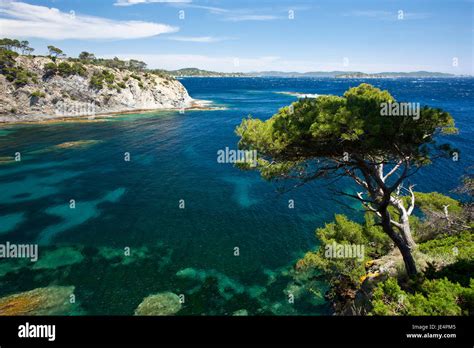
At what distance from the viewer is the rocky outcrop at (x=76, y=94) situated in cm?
8169

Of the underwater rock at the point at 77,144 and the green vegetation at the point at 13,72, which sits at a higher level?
the green vegetation at the point at 13,72

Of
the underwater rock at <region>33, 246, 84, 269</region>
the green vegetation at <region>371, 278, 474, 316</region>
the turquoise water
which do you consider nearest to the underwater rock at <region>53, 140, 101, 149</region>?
the turquoise water

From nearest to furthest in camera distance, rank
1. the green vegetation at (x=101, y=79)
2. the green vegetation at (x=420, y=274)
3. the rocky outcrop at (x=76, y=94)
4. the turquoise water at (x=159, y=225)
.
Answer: the green vegetation at (x=420, y=274)
the turquoise water at (x=159, y=225)
the rocky outcrop at (x=76, y=94)
the green vegetation at (x=101, y=79)

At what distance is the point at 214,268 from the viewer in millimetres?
23188

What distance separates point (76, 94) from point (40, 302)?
91.3 meters

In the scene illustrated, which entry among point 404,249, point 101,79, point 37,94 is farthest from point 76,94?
point 404,249

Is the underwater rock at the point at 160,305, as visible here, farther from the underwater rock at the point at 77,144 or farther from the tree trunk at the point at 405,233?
the underwater rock at the point at 77,144

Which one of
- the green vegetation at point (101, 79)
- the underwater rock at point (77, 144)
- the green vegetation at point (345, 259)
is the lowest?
the green vegetation at point (345, 259)

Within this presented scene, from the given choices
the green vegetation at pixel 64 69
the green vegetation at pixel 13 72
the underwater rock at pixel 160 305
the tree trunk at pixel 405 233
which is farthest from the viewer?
the green vegetation at pixel 64 69

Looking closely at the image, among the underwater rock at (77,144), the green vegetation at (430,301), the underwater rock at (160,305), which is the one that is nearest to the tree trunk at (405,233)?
the green vegetation at (430,301)

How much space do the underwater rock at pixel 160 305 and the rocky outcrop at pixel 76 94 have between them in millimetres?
86995

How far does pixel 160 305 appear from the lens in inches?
749

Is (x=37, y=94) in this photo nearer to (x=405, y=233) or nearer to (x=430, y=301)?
(x=405, y=233)
